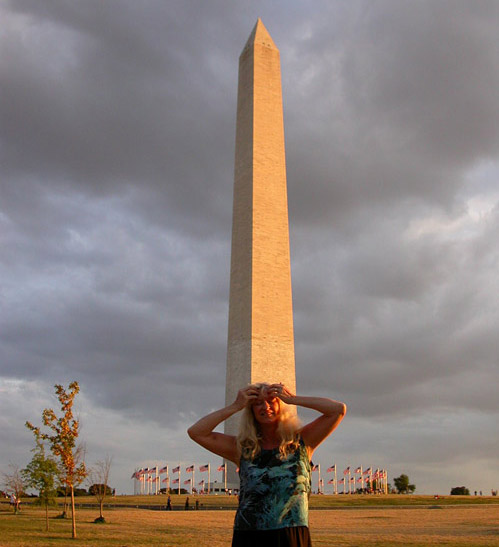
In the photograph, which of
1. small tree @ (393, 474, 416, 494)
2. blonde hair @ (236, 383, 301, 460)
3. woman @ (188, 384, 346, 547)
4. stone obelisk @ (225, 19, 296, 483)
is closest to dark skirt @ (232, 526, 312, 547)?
woman @ (188, 384, 346, 547)

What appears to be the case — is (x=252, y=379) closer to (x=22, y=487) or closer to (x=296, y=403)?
(x=22, y=487)

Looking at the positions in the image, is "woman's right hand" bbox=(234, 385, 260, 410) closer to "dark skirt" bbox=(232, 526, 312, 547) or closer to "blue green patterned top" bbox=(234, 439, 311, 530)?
"blue green patterned top" bbox=(234, 439, 311, 530)

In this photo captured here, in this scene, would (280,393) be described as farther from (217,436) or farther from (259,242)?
(259,242)

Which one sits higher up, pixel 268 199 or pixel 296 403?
pixel 268 199

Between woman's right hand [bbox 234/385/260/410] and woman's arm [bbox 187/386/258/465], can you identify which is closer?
woman's right hand [bbox 234/385/260/410]

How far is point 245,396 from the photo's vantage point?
3.53m

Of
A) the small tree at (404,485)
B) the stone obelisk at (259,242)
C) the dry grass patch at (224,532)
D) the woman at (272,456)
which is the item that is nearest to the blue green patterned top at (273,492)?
the woman at (272,456)

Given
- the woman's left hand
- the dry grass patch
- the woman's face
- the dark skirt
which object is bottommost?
the dry grass patch

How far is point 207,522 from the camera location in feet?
74.0

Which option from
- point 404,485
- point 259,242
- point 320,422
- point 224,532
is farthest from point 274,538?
point 404,485

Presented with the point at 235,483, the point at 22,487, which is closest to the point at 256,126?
the point at 235,483

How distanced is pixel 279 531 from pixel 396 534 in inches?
615

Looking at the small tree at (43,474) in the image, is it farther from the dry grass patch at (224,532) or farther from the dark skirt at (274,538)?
the dark skirt at (274,538)

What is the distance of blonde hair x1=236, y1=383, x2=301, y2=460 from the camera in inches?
136
